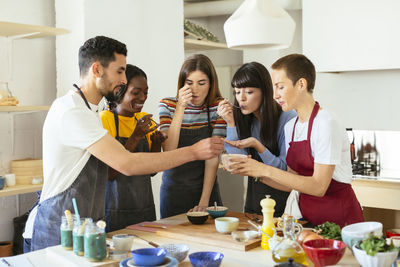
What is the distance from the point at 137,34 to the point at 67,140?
2.23 m

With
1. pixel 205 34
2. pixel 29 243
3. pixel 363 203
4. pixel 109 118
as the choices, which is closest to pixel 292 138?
pixel 109 118

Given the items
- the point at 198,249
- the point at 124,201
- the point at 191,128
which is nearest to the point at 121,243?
the point at 198,249

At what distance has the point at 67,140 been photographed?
226 cm

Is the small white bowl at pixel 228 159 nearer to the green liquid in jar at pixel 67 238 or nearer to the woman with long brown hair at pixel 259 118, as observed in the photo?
the woman with long brown hair at pixel 259 118

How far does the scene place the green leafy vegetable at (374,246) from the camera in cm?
170

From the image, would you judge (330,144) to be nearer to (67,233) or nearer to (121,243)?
(121,243)

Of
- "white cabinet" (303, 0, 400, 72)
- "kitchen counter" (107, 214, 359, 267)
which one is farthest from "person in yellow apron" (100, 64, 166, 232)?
"white cabinet" (303, 0, 400, 72)

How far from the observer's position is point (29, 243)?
249 centimetres

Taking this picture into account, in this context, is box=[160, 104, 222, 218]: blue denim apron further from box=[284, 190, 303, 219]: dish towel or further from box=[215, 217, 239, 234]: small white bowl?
box=[215, 217, 239, 234]: small white bowl

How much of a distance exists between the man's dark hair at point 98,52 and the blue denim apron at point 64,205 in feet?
0.66

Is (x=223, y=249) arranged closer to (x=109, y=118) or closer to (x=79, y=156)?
(x=79, y=156)

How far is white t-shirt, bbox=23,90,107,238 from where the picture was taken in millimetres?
2252

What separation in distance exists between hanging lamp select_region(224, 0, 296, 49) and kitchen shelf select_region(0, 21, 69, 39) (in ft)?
5.80

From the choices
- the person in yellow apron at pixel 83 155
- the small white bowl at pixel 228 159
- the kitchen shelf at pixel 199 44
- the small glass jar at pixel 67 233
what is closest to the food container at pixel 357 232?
the small white bowl at pixel 228 159
